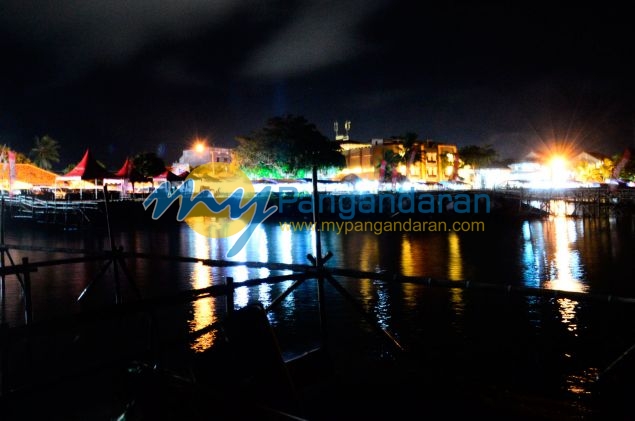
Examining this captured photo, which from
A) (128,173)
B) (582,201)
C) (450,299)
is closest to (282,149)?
(128,173)

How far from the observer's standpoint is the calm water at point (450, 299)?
7.51m

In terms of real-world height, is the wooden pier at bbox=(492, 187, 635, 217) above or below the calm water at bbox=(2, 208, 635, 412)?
above

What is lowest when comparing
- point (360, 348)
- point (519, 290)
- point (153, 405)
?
point (360, 348)

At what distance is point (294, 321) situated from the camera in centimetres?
959

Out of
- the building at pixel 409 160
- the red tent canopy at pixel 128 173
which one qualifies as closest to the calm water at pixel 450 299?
the red tent canopy at pixel 128 173

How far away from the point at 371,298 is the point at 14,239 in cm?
2190

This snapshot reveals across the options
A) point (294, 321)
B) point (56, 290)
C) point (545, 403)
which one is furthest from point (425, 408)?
point (56, 290)

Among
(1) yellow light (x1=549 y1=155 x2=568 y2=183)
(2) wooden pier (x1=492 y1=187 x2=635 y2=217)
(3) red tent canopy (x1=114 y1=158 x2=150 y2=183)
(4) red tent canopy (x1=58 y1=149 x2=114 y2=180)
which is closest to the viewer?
(4) red tent canopy (x1=58 y1=149 x2=114 y2=180)

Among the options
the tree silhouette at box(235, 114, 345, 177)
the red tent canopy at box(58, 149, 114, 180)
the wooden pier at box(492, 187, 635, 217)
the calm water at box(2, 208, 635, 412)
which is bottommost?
the calm water at box(2, 208, 635, 412)

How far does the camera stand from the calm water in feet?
24.6

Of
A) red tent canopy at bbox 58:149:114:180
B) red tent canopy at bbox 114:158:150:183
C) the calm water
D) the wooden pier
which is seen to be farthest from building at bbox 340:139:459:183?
the calm water

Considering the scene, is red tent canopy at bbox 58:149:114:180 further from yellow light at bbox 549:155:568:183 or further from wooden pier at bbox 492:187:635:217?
yellow light at bbox 549:155:568:183

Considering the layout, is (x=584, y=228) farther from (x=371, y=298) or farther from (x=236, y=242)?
(x=371, y=298)

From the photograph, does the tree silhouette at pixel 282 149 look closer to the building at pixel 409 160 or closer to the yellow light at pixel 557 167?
the building at pixel 409 160
